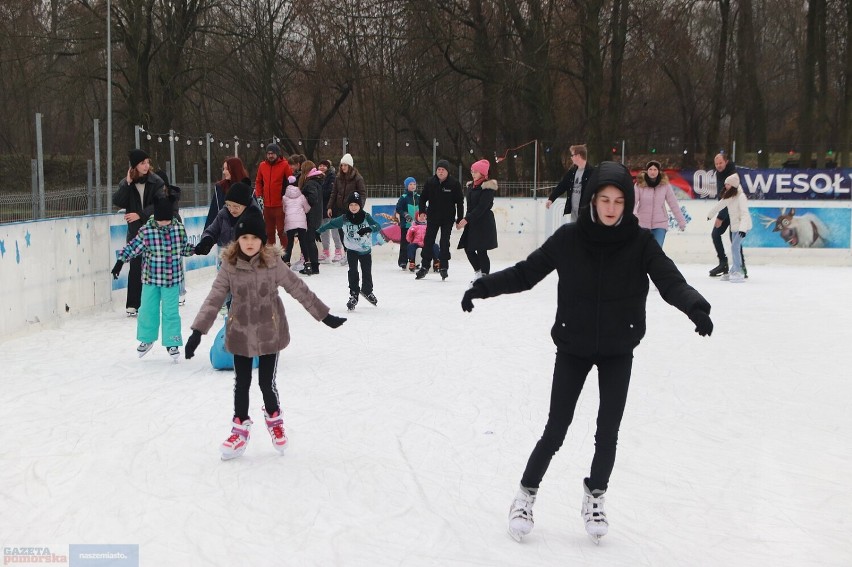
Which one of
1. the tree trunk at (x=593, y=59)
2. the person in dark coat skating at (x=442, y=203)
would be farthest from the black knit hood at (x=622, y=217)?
the tree trunk at (x=593, y=59)

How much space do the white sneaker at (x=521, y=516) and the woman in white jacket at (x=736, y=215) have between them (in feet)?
31.3

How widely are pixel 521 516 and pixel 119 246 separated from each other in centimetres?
753

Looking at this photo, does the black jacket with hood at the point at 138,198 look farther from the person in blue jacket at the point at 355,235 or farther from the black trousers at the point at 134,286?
the person in blue jacket at the point at 355,235

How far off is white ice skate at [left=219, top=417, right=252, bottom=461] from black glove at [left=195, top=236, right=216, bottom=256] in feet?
6.69

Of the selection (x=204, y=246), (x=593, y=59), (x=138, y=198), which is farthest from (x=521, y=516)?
(x=593, y=59)

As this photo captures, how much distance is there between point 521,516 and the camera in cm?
376

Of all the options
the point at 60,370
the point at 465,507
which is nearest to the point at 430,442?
the point at 465,507

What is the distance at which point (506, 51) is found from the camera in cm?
2672

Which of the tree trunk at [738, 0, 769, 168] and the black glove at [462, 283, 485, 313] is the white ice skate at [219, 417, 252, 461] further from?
the tree trunk at [738, 0, 769, 168]

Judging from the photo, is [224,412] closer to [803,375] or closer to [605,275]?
[605,275]

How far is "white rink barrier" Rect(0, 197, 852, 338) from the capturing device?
8359 millimetres

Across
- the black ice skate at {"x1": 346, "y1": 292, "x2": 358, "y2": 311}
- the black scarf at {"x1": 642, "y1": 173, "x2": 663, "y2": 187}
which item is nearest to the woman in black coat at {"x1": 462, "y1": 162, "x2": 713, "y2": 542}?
the black ice skate at {"x1": 346, "y1": 292, "x2": 358, "y2": 311}

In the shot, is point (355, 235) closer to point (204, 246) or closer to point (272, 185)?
point (204, 246)

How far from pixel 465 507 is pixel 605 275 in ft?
3.73
